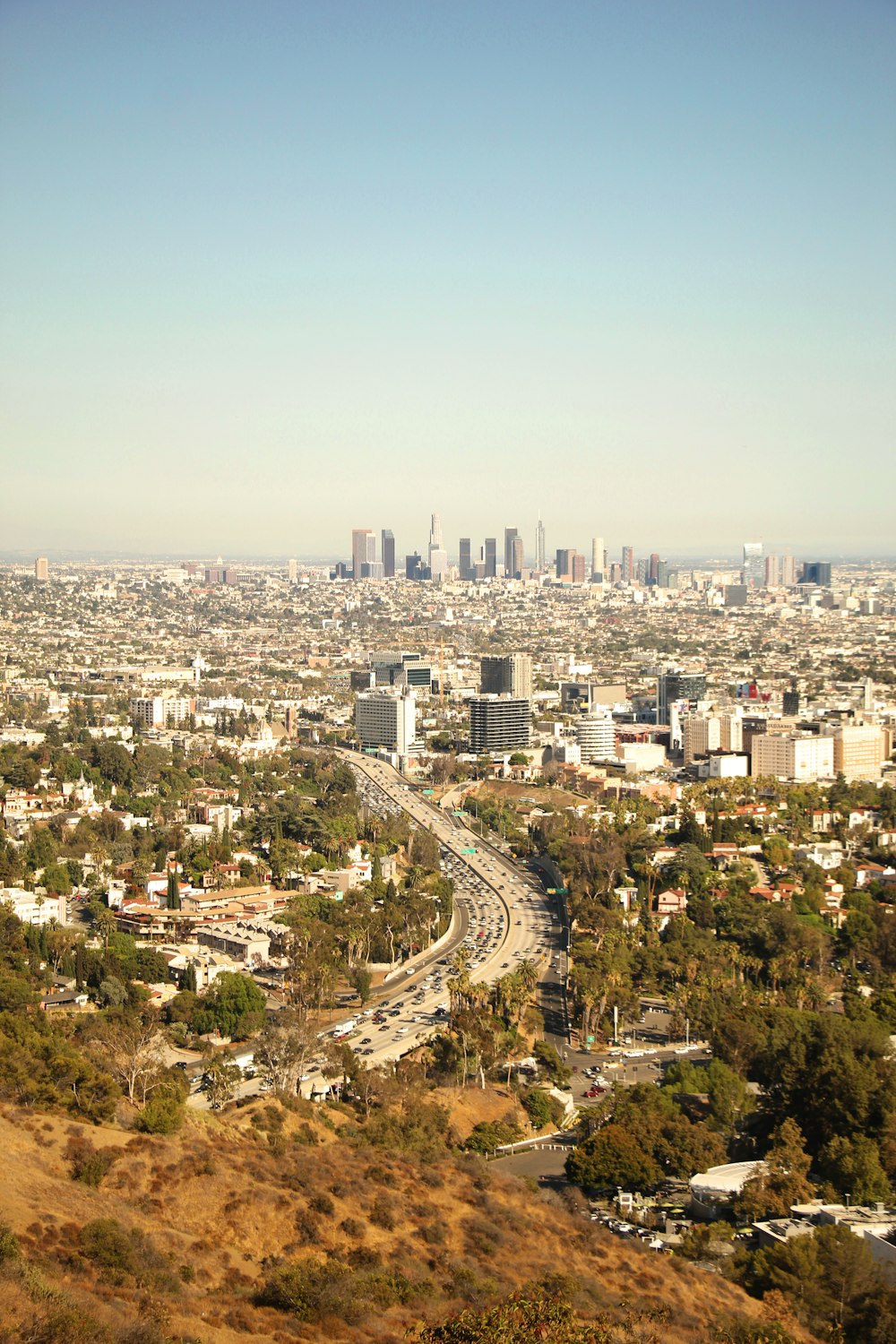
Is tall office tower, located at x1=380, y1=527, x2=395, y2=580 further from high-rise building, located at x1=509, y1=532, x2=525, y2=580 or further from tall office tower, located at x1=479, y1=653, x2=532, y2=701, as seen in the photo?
tall office tower, located at x1=479, y1=653, x2=532, y2=701

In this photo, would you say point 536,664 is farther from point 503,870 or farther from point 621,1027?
point 621,1027

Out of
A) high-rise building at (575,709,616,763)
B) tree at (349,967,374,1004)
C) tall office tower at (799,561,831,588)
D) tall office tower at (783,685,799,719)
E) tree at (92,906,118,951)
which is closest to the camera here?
tree at (349,967,374,1004)

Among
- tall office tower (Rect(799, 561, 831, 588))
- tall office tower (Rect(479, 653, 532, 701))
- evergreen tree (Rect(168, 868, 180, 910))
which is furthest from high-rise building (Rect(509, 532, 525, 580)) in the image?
evergreen tree (Rect(168, 868, 180, 910))

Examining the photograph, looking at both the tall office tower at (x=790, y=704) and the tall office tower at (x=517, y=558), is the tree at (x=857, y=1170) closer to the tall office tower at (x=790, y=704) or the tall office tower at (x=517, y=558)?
the tall office tower at (x=790, y=704)

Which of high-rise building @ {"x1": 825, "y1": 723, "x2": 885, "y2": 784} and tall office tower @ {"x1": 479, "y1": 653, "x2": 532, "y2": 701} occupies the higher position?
tall office tower @ {"x1": 479, "y1": 653, "x2": 532, "y2": 701}

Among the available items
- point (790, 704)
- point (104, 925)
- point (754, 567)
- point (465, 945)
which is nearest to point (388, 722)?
point (790, 704)

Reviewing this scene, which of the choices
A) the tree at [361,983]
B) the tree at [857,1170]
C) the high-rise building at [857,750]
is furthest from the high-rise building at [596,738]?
the tree at [857,1170]

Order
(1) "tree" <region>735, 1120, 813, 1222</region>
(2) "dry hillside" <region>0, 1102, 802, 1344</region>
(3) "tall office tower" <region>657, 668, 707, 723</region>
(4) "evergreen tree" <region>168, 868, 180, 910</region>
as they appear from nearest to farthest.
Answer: (2) "dry hillside" <region>0, 1102, 802, 1344</region> → (1) "tree" <region>735, 1120, 813, 1222</region> → (4) "evergreen tree" <region>168, 868, 180, 910</region> → (3) "tall office tower" <region>657, 668, 707, 723</region>
